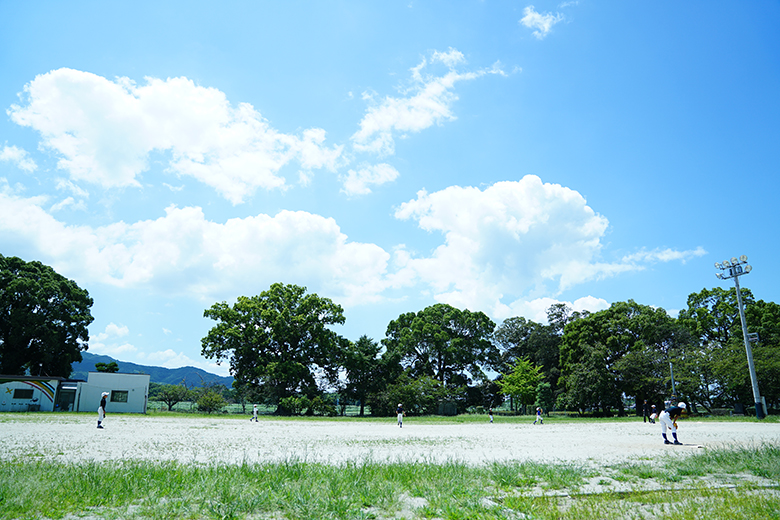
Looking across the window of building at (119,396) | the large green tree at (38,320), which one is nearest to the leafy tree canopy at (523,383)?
the window of building at (119,396)

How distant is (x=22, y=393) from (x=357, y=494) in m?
49.0

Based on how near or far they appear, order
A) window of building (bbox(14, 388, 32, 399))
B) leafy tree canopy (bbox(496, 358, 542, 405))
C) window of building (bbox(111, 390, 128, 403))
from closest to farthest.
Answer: window of building (bbox(14, 388, 32, 399)) < window of building (bbox(111, 390, 128, 403)) < leafy tree canopy (bbox(496, 358, 542, 405))

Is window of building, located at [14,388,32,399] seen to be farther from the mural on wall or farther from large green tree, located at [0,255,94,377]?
large green tree, located at [0,255,94,377]

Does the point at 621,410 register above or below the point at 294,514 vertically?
below

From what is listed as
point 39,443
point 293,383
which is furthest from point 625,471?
point 293,383

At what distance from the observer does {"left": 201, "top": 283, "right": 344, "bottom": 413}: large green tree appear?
49781mm

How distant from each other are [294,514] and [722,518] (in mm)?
5433

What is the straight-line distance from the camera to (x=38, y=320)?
Answer: 48.2 metres

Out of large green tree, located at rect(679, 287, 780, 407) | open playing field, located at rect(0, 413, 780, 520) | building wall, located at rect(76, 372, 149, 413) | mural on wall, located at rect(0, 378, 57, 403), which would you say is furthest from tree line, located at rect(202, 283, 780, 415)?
open playing field, located at rect(0, 413, 780, 520)

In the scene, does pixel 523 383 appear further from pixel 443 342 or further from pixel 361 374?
pixel 361 374

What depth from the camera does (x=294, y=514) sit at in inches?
229

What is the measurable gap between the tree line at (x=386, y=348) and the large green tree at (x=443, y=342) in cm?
20

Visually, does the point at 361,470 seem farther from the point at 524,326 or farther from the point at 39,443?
the point at 524,326

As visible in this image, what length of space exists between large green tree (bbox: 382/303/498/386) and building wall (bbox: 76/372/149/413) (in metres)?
29.6
